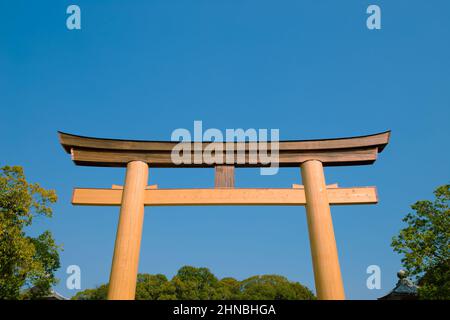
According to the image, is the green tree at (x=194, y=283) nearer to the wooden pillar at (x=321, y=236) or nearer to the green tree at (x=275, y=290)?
the green tree at (x=275, y=290)

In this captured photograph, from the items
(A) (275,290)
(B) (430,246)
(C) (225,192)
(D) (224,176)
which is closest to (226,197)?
(C) (225,192)

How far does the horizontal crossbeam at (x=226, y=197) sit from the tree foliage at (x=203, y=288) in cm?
2190

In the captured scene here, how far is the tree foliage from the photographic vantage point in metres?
27.0

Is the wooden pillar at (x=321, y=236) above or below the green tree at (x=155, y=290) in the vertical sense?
below

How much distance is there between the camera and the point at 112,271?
5832 mm

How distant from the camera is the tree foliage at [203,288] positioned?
88.5ft

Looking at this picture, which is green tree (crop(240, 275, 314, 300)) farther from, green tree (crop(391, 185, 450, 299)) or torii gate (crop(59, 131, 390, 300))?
torii gate (crop(59, 131, 390, 300))

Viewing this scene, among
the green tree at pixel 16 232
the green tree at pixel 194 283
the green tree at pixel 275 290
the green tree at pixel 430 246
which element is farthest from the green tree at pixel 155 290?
the green tree at pixel 430 246

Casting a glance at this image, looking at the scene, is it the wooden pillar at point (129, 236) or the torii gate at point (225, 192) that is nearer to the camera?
the wooden pillar at point (129, 236)

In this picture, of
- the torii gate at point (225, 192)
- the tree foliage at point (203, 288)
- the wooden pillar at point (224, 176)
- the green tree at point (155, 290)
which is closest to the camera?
the torii gate at point (225, 192)
